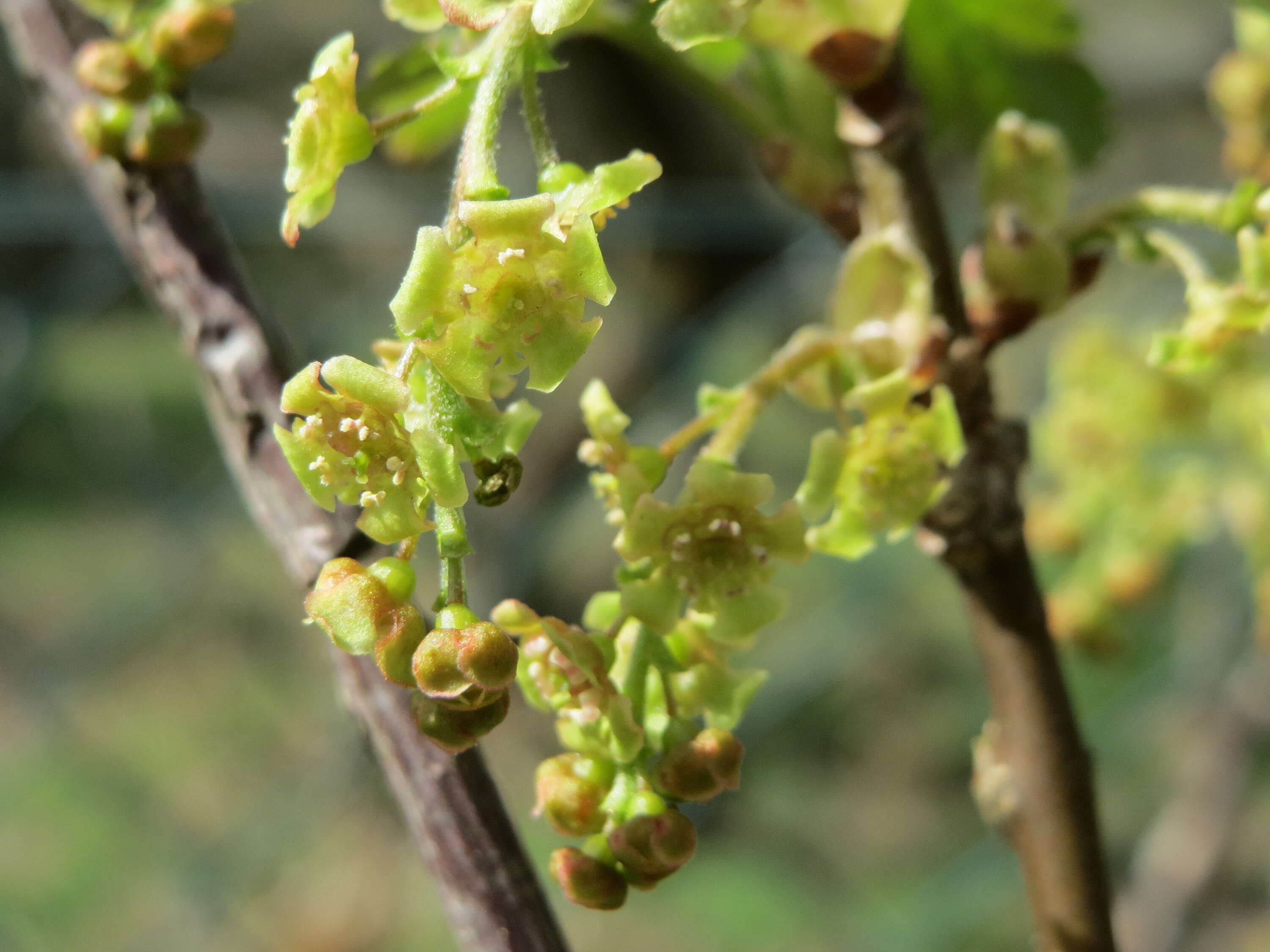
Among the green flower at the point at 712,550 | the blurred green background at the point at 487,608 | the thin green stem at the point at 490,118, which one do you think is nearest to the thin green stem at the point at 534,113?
the thin green stem at the point at 490,118

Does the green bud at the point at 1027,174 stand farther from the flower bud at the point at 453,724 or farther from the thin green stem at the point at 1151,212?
the flower bud at the point at 453,724

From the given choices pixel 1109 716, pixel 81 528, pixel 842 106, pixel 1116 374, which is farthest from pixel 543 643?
pixel 81 528

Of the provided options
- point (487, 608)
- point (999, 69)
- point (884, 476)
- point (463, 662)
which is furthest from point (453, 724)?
point (487, 608)

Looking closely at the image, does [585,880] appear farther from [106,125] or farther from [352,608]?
[106,125]

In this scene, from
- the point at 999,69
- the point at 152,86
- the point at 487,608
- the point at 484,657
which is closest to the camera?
the point at 484,657

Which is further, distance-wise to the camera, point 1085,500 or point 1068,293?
point 1085,500

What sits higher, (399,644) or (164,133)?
(164,133)

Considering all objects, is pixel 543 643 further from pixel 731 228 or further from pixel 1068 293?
pixel 731 228
